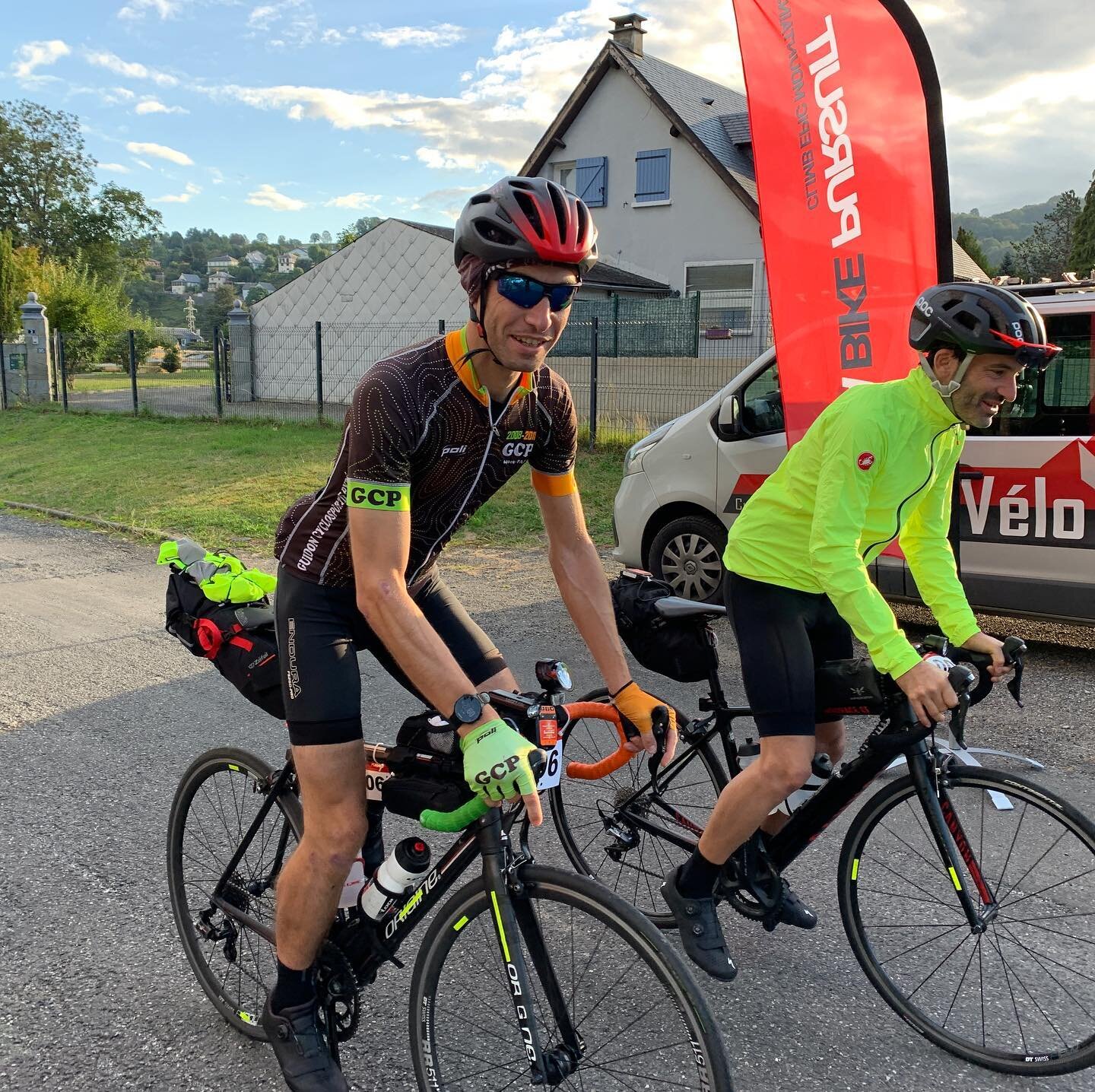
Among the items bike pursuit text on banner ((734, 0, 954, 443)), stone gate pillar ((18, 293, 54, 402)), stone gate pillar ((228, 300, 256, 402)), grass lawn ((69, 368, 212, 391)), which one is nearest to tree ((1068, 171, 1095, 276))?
stone gate pillar ((228, 300, 256, 402))

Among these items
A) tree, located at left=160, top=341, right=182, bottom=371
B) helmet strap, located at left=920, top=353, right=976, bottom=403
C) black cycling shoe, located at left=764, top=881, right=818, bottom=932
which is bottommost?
black cycling shoe, located at left=764, top=881, right=818, bottom=932

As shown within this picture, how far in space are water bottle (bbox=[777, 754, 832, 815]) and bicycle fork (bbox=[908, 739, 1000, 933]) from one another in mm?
380

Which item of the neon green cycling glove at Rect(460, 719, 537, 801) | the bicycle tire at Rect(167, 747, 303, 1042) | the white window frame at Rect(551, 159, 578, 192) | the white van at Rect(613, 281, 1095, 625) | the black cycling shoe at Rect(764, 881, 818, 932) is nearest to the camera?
the neon green cycling glove at Rect(460, 719, 537, 801)

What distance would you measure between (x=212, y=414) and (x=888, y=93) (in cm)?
1864

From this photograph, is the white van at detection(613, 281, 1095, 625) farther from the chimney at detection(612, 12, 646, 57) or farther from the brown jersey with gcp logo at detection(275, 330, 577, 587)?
the chimney at detection(612, 12, 646, 57)

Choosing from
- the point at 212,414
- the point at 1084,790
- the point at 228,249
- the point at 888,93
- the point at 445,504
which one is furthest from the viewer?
the point at 228,249

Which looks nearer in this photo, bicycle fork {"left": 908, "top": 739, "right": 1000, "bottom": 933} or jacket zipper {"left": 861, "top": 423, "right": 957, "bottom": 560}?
bicycle fork {"left": 908, "top": 739, "right": 1000, "bottom": 933}

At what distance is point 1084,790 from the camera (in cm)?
431

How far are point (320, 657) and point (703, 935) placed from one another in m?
1.45

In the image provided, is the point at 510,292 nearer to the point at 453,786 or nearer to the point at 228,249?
the point at 453,786

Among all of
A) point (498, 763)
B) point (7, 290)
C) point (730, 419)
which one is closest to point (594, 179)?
point (7, 290)

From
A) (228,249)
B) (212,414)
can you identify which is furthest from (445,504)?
(228,249)

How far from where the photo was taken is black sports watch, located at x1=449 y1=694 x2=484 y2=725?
1.96 metres

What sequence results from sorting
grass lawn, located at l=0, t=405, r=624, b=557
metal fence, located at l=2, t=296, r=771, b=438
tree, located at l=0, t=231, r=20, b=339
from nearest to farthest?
grass lawn, located at l=0, t=405, r=624, b=557
metal fence, located at l=2, t=296, r=771, b=438
tree, located at l=0, t=231, r=20, b=339
